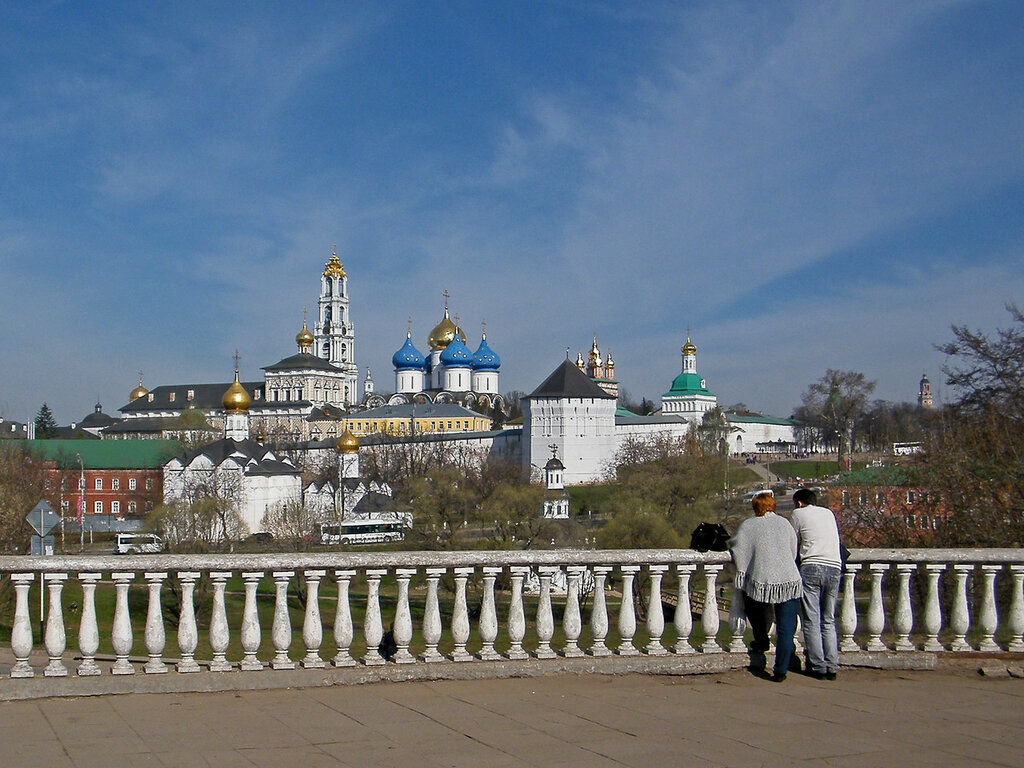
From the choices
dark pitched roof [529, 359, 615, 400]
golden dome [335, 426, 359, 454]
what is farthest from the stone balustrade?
dark pitched roof [529, 359, 615, 400]

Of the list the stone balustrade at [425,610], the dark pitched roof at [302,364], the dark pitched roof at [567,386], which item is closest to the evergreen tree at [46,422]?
the dark pitched roof at [302,364]

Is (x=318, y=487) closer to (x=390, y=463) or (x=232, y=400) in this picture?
(x=390, y=463)

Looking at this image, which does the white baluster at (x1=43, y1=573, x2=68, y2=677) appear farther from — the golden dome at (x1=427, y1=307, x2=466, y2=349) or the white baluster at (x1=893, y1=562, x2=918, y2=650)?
the golden dome at (x1=427, y1=307, x2=466, y2=349)

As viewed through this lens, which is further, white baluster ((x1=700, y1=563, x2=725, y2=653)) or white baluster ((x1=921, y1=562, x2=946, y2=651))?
white baluster ((x1=921, y1=562, x2=946, y2=651))

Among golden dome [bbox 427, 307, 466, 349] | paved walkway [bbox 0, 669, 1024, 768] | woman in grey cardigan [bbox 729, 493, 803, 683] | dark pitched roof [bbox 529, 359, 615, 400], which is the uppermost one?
golden dome [bbox 427, 307, 466, 349]

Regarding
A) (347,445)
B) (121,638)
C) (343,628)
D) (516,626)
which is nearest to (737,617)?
(516,626)

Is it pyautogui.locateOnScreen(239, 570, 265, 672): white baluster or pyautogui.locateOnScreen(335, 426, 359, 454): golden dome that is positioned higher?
pyautogui.locateOnScreen(335, 426, 359, 454): golden dome

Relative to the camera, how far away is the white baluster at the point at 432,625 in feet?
22.6

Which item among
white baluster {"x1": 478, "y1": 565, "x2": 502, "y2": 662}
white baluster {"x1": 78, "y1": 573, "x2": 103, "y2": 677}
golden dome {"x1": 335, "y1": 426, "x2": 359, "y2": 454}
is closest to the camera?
white baluster {"x1": 78, "y1": 573, "x2": 103, "y2": 677}

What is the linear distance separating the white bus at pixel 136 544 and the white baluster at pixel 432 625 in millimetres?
40202

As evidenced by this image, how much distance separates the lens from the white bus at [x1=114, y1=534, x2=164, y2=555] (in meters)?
47.4

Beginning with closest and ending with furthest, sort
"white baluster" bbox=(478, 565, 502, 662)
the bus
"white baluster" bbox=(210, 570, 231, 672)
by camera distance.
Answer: "white baluster" bbox=(210, 570, 231, 672) < "white baluster" bbox=(478, 565, 502, 662) < the bus

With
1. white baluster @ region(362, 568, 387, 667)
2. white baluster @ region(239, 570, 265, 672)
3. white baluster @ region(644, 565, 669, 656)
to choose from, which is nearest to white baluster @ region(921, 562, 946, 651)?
white baluster @ region(644, 565, 669, 656)

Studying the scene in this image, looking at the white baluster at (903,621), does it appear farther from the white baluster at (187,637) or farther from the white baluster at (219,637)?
the white baluster at (187,637)
